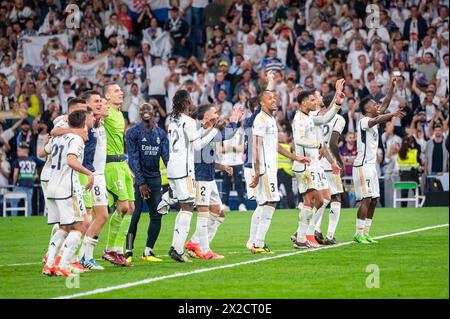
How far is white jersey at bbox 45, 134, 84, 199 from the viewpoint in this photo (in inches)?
552

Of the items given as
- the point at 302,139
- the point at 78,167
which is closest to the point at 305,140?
the point at 302,139

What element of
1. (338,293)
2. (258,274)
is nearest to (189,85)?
(258,274)

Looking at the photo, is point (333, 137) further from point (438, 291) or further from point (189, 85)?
point (189, 85)

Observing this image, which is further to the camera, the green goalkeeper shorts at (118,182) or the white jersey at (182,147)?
the white jersey at (182,147)

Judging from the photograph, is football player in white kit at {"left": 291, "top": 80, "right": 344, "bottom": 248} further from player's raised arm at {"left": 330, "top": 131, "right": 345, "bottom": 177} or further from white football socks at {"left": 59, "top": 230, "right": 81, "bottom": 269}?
white football socks at {"left": 59, "top": 230, "right": 81, "bottom": 269}

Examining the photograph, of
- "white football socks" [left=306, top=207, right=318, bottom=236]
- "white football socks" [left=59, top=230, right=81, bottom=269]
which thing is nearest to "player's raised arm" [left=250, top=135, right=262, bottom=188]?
"white football socks" [left=306, top=207, right=318, bottom=236]

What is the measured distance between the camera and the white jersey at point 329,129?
19.2 metres

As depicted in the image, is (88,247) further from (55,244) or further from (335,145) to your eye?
(335,145)

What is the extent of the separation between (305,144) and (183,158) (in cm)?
284

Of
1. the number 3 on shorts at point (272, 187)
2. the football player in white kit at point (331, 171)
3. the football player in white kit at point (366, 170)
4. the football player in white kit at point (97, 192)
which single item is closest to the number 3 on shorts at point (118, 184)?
the football player in white kit at point (97, 192)

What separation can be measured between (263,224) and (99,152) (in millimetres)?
3090

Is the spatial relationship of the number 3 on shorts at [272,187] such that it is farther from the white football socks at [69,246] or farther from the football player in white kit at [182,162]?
the white football socks at [69,246]

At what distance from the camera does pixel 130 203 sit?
15594 mm

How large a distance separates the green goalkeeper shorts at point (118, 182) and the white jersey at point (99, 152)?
1.19 ft
